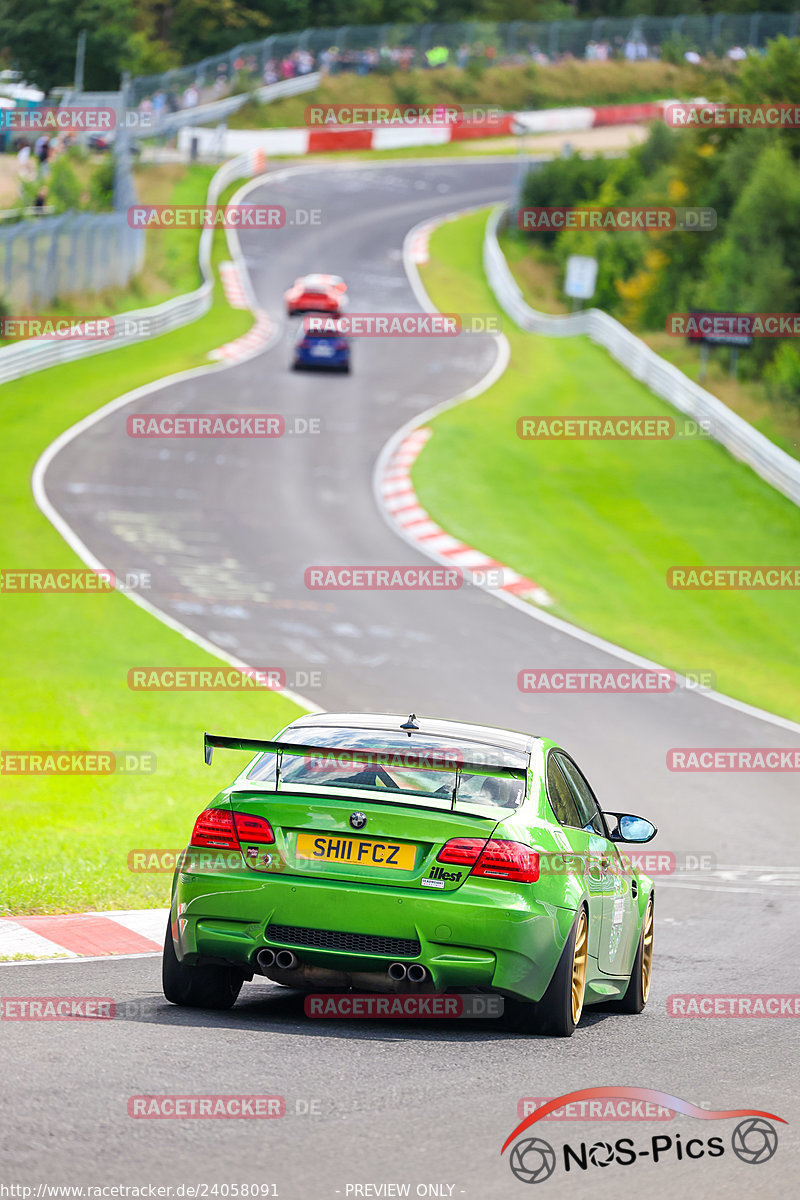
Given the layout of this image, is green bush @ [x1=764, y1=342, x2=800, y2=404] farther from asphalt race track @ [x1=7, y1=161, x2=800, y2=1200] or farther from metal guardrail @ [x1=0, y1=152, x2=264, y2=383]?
metal guardrail @ [x1=0, y1=152, x2=264, y2=383]

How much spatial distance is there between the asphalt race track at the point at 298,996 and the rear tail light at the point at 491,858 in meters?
0.71

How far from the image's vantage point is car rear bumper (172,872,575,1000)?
6.55 meters

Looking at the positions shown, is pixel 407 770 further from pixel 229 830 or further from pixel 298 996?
pixel 298 996

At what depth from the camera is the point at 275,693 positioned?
19.3 metres

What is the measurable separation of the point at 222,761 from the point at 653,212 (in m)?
46.2

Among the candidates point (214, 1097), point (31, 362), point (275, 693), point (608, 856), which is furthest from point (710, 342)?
point (214, 1097)

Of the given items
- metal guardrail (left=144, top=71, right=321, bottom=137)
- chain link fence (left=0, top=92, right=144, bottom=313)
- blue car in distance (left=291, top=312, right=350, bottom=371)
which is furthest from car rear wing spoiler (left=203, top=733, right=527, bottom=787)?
metal guardrail (left=144, top=71, right=321, bottom=137)

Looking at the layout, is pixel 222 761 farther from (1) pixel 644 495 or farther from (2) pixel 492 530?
(1) pixel 644 495

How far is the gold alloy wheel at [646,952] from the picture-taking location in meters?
8.59

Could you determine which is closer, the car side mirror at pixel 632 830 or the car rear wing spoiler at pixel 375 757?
the car rear wing spoiler at pixel 375 757

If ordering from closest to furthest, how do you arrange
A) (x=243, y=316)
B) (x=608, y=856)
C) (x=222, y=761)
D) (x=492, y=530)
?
(x=608, y=856) < (x=222, y=761) < (x=492, y=530) < (x=243, y=316)

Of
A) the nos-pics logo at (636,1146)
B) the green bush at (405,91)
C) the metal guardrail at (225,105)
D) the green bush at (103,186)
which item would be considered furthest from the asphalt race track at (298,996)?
the green bush at (405,91)

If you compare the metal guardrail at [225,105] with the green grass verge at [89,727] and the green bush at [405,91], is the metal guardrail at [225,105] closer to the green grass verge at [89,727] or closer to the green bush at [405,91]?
the green bush at [405,91]

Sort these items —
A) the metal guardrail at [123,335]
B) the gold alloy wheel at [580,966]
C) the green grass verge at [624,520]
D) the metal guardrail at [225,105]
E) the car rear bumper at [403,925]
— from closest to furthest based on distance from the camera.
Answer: the car rear bumper at [403,925] → the gold alloy wheel at [580,966] → the green grass verge at [624,520] → the metal guardrail at [123,335] → the metal guardrail at [225,105]
